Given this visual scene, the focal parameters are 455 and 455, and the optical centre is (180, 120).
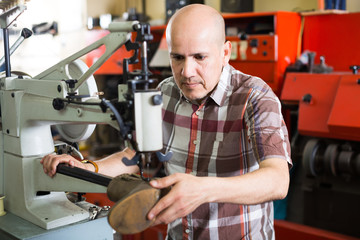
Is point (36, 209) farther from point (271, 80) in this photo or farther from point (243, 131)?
point (271, 80)

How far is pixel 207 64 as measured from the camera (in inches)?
54.6

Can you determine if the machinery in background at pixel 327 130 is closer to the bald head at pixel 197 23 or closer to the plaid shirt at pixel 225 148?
the plaid shirt at pixel 225 148

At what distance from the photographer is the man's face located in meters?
1.34

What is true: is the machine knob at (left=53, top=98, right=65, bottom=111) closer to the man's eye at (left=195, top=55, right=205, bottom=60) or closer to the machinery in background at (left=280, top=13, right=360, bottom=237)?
the man's eye at (left=195, top=55, right=205, bottom=60)

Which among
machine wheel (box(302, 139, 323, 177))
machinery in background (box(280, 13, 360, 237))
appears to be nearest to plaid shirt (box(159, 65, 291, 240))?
machinery in background (box(280, 13, 360, 237))

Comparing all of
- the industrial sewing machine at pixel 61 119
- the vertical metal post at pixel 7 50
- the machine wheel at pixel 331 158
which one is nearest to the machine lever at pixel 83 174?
the industrial sewing machine at pixel 61 119

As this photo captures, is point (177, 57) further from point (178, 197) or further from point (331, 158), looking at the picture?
point (331, 158)

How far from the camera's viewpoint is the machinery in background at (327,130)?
111 inches

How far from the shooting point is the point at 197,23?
135cm

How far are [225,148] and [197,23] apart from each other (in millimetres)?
411

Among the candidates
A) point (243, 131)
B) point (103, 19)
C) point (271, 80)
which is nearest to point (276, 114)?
point (243, 131)

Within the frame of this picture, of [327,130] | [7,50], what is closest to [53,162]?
[7,50]

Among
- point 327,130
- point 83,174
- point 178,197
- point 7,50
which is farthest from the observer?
point 327,130

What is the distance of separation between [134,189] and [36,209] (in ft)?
1.73
